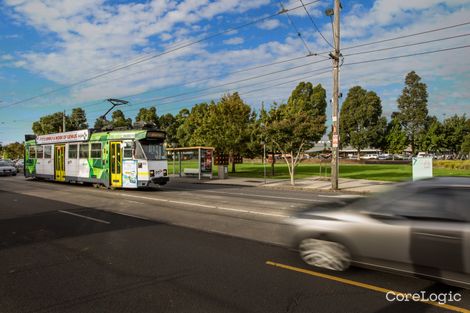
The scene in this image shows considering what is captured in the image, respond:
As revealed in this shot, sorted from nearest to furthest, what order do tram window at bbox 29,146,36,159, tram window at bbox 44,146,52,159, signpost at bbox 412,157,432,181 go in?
signpost at bbox 412,157,432,181 < tram window at bbox 44,146,52,159 < tram window at bbox 29,146,36,159

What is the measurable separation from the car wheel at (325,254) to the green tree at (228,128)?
25872 millimetres

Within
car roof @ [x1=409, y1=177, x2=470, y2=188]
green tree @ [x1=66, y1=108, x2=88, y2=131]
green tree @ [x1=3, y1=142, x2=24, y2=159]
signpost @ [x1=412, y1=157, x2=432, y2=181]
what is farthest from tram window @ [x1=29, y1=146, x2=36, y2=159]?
green tree @ [x1=3, y1=142, x2=24, y2=159]

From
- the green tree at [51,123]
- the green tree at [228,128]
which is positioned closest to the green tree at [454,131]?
the green tree at [228,128]

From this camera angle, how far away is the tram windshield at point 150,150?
54.9 ft

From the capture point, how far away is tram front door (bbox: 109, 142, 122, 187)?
1734cm

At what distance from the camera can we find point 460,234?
411cm

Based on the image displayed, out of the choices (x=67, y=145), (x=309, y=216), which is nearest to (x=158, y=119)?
(x=67, y=145)

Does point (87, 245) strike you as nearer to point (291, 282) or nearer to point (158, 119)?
point (291, 282)

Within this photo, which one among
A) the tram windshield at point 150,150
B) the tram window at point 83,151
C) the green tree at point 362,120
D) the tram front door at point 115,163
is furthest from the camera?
the green tree at point 362,120

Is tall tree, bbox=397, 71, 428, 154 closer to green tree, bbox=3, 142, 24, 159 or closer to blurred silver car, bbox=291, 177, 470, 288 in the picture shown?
blurred silver car, bbox=291, 177, 470, 288

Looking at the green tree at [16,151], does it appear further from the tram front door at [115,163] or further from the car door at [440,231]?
the car door at [440,231]

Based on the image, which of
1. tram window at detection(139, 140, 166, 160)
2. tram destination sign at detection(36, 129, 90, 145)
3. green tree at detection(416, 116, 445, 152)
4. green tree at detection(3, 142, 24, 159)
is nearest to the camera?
tram window at detection(139, 140, 166, 160)

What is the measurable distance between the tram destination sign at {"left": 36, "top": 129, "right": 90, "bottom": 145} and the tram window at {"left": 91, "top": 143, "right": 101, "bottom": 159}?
3.14ft

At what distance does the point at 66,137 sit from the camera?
21391 mm
